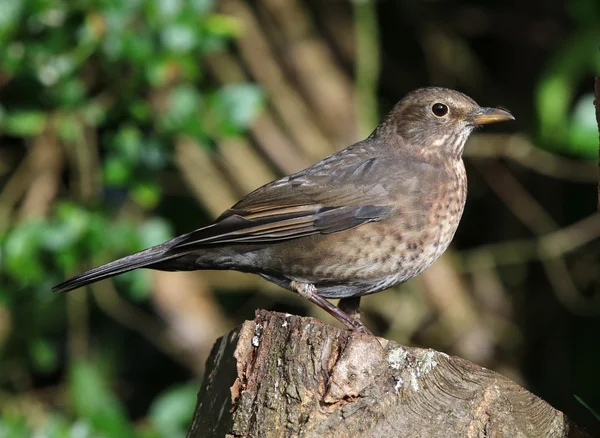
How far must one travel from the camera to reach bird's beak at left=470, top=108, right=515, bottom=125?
414 centimetres

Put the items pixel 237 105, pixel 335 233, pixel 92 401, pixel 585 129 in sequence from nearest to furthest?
pixel 335 233 → pixel 585 129 → pixel 237 105 → pixel 92 401

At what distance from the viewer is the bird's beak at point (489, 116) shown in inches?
163

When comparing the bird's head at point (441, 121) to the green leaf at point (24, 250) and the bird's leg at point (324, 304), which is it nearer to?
the bird's leg at point (324, 304)

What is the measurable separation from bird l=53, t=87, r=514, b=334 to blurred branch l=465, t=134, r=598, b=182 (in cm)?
159

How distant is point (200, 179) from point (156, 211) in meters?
0.65

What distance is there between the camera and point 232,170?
570cm

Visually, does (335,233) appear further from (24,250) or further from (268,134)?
(268,134)

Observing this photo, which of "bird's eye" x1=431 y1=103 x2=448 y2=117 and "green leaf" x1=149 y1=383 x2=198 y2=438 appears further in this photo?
"green leaf" x1=149 y1=383 x2=198 y2=438

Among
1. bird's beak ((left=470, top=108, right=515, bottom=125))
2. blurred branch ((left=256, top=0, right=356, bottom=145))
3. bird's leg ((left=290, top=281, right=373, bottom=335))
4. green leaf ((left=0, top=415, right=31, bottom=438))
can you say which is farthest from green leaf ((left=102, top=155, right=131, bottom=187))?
bird's beak ((left=470, top=108, right=515, bottom=125))

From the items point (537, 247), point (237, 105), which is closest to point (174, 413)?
point (237, 105)

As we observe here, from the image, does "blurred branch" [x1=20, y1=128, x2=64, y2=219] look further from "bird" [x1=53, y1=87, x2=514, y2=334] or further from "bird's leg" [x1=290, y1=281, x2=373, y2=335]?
"bird's leg" [x1=290, y1=281, x2=373, y2=335]

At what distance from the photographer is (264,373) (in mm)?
2623

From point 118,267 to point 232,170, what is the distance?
6.94 feet

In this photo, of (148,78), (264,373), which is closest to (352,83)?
(148,78)
